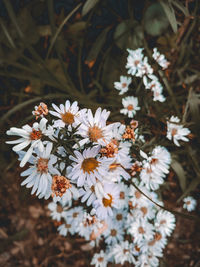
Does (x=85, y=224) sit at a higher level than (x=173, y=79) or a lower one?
lower

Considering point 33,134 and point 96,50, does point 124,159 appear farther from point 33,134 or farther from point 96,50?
point 96,50

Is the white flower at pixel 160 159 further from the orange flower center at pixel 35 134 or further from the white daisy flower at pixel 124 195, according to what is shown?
the orange flower center at pixel 35 134

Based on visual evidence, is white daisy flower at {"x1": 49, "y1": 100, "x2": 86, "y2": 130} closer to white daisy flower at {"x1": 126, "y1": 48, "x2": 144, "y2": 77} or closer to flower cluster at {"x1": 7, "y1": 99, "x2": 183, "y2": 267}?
flower cluster at {"x1": 7, "y1": 99, "x2": 183, "y2": 267}

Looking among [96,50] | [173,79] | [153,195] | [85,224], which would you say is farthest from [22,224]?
[173,79]

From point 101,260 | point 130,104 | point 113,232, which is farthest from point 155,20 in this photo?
point 101,260

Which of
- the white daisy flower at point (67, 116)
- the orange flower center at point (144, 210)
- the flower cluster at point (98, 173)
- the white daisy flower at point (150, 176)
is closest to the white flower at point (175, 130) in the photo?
the flower cluster at point (98, 173)
